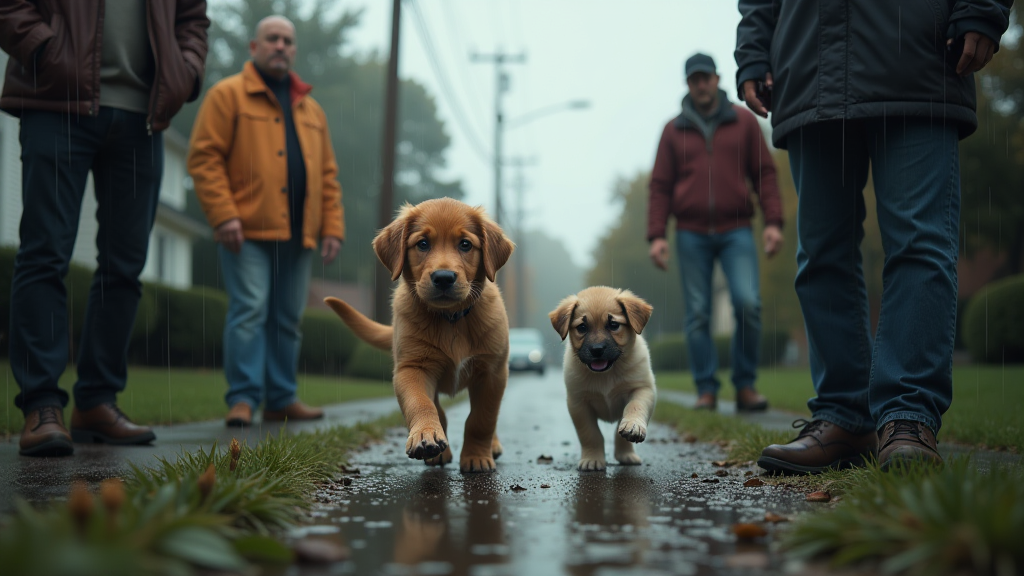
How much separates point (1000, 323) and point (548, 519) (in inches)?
661

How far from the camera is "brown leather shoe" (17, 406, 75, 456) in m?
4.03

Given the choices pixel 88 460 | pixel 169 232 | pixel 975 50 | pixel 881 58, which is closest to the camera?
pixel 975 50

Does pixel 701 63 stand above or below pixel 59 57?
above

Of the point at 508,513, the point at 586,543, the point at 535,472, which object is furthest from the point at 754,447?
the point at 586,543

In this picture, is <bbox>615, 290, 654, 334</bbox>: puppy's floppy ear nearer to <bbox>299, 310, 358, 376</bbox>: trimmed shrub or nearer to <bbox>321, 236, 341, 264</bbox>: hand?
<bbox>321, 236, 341, 264</bbox>: hand

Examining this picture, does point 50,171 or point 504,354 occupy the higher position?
point 50,171

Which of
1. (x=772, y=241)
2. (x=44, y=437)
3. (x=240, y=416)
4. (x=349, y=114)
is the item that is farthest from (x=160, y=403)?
(x=349, y=114)

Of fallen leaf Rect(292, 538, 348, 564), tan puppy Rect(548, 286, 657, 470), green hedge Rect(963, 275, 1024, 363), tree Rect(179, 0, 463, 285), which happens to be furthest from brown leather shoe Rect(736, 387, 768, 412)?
tree Rect(179, 0, 463, 285)

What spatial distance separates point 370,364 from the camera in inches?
761

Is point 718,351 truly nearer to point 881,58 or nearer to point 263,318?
point 263,318

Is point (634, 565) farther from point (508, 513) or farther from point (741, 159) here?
point (741, 159)

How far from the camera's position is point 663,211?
306 inches

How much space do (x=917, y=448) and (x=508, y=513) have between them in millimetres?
1501

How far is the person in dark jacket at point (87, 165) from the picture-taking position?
4.26m
